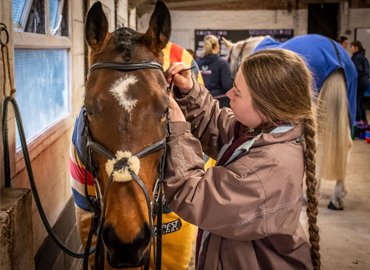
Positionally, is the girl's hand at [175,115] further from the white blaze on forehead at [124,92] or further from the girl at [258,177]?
the white blaze on forehead at [124,92]

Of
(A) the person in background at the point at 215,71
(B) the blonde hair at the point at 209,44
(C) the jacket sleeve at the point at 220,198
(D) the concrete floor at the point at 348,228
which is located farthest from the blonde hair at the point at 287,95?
(B) the blonde hair at the point at 209,44

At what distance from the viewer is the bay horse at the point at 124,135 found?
45.7 inches

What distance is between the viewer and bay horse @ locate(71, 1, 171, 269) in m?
1.16

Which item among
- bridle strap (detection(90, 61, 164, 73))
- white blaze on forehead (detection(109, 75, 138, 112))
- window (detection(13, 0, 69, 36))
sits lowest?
white blaze on forehead (detection(109, 75, 138, 112))

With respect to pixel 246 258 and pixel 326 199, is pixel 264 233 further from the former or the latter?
pixel 326 199

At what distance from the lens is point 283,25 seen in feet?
39.0

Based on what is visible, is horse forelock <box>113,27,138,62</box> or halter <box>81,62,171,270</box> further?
horse forelock <box>113,27,138,62</box>

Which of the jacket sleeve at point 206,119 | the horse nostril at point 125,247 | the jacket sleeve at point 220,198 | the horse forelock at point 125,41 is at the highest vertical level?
the horse forelock at point 125,41

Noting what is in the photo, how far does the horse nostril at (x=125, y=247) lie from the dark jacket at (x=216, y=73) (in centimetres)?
446

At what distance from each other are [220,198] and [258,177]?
163mm

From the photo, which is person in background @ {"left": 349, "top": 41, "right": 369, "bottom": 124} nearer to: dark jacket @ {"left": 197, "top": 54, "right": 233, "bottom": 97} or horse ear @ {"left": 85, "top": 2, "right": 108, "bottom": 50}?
dark jacket @ {"left": 197, "top": 54, "right": 233, "bottom": 97}

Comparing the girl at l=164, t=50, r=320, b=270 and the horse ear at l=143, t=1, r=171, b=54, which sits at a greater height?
the horse ear at l=143, t=1, r=171, b=54

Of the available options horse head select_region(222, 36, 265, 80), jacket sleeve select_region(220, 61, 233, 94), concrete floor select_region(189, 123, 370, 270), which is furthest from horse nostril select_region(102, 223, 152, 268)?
horse head select_region(222, 36, 265, 80)

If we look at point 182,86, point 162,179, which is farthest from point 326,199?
point 162,179
